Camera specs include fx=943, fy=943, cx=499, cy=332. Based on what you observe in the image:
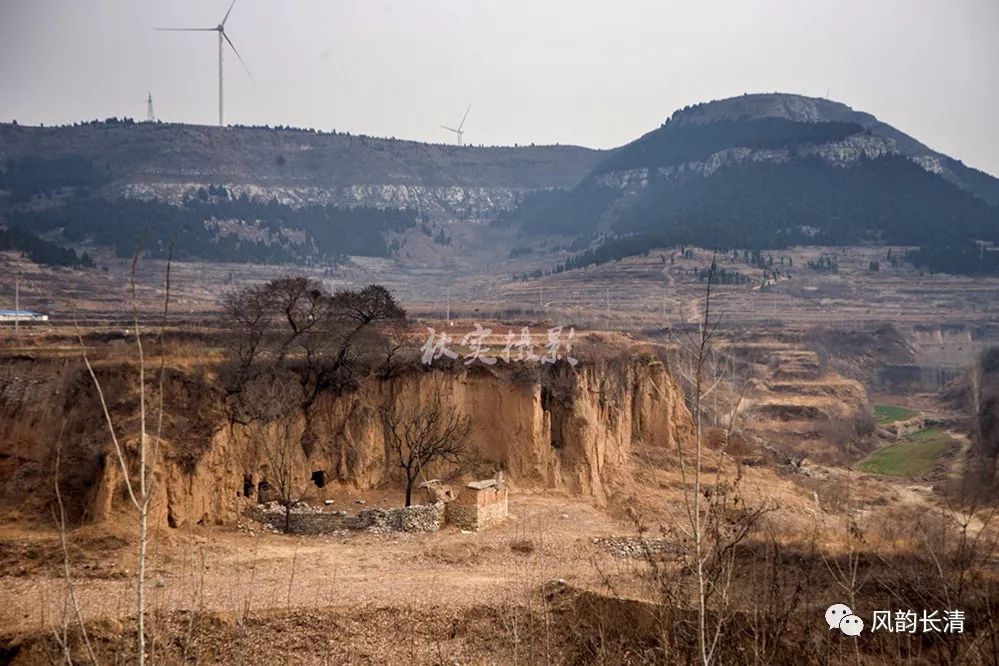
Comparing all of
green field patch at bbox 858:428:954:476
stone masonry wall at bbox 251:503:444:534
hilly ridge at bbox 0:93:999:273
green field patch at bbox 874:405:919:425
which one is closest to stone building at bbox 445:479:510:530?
stone masonry wall at bbox 251:503:444:534

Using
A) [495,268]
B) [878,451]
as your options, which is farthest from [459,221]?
[878,451]

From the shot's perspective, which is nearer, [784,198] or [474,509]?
[474,509]

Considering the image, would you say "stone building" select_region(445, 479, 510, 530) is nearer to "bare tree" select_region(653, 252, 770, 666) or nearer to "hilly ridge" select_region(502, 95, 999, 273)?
"bare tree" select_region(653, 252, 770, 666)

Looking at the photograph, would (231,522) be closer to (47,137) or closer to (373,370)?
(373,370)

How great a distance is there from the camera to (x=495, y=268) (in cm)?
15425

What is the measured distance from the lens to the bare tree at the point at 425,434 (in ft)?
96.9

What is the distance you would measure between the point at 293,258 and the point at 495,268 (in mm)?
34006

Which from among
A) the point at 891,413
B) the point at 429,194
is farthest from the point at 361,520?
the point at 429,194

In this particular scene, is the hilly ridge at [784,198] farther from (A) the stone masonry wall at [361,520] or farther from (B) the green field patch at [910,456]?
(A) the stone masonry wall at [361,520]

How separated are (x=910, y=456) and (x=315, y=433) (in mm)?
36766

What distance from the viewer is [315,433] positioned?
2980 cm

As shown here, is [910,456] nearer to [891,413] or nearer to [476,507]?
[891,413]

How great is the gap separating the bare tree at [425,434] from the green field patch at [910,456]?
87.6ft

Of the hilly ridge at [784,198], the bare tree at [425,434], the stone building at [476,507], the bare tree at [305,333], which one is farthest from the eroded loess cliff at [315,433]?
the hilly ridge at [784,198]
